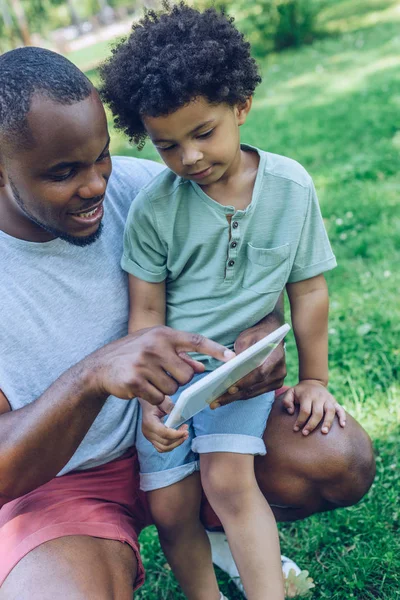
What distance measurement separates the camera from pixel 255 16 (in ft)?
35.9

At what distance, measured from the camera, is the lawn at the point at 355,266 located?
8.40 ft

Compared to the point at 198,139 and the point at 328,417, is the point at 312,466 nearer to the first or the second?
the point at 328,417

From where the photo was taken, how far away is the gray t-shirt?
84.1 inches

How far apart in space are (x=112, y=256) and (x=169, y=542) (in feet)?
3.06

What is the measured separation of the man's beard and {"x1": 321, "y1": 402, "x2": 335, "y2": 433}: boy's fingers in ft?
3.00

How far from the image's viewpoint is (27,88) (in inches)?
78.6

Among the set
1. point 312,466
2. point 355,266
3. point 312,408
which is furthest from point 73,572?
point 355,266

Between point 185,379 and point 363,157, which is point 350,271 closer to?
point 363,157

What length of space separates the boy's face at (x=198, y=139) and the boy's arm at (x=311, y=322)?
1.60 ft

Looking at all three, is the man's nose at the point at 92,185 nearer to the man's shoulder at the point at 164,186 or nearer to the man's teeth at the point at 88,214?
the man's teeth at the point at 88,214

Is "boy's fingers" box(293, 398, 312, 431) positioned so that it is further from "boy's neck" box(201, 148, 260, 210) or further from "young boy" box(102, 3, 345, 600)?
"boy's neck" box(201, 148, 260, 210)

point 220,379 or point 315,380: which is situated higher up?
point 220,379

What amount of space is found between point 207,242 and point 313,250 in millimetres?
354

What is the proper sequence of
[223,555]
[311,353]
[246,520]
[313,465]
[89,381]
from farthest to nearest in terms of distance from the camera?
[223,555]
[311,353]
[313,465]
[246,520]
[89,381]
